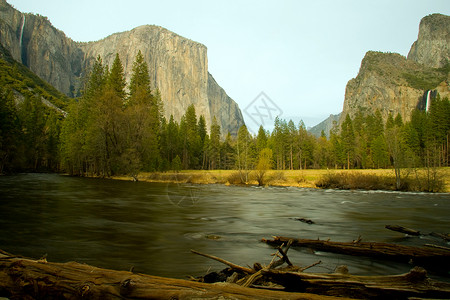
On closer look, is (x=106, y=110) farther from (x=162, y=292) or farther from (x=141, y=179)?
(x=162, y=292)

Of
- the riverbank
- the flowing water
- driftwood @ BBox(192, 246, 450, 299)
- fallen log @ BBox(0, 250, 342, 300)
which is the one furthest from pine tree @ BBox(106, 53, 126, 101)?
driftwood @ BBox(192, 246, 450, 299)

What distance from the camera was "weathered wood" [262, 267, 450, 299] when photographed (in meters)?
2.91

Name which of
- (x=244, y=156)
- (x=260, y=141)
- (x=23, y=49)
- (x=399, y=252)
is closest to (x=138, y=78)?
(x=244, y=156)

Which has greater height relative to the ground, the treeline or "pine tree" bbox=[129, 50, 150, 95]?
"pine tree" bbox=[129, 50, 150, 95]

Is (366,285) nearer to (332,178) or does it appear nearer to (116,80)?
(332,178)

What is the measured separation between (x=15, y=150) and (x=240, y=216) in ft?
172

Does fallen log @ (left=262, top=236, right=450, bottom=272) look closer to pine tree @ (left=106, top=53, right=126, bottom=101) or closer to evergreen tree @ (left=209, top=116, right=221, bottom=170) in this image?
pine tree @ (left=106, top=53, right=126, bottom=101)

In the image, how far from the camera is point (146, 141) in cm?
4381

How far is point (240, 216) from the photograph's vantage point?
13586mm

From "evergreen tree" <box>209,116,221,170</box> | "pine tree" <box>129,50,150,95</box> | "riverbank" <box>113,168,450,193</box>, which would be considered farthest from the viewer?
"evergreen tree" <box>209,116,221,170</box>

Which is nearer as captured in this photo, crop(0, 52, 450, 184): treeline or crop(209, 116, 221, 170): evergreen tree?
crop(0, 52, 450, 184): treeline

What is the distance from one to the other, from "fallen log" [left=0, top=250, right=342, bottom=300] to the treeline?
97.2ft

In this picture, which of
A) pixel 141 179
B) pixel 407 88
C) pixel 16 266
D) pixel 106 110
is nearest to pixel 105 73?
pixel 106 110

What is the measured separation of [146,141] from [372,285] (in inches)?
1704
